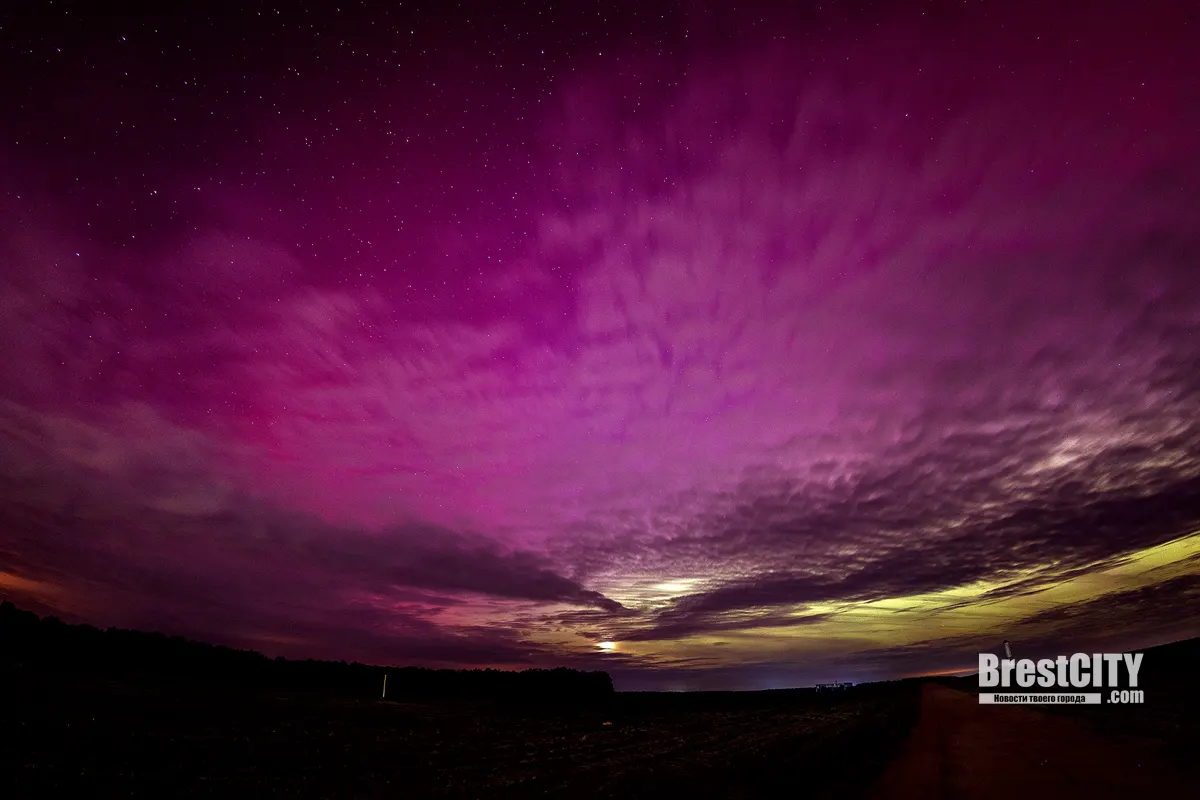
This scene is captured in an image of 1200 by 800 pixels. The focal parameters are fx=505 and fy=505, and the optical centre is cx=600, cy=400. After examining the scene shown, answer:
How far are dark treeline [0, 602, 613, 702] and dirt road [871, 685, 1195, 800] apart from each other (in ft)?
286

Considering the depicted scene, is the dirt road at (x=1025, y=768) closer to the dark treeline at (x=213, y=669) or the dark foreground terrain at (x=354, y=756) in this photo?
the dark foreground terrain at (x=354, y=756)

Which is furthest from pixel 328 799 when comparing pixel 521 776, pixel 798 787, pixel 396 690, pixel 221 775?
pixel 396 690

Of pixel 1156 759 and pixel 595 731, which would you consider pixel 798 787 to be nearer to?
pixel 1156 759

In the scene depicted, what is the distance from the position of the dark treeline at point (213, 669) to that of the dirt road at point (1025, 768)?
87.1 metres

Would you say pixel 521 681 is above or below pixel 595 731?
below

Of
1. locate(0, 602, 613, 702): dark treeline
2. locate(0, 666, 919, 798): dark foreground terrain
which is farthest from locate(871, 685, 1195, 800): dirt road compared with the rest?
locate(0, 602, 613, 702): dark treeline

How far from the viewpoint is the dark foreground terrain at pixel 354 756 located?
20.9 m

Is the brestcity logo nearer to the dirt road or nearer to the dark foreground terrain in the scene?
the dirt road

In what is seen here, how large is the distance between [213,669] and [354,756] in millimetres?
109759

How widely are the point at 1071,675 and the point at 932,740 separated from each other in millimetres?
19295

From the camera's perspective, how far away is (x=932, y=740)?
41.4 meters

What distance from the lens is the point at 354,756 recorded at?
2948 centimetres

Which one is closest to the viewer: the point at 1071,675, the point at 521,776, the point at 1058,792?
the point at 1058,792

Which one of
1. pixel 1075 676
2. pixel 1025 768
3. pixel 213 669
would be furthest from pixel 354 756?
pixel 213 669
